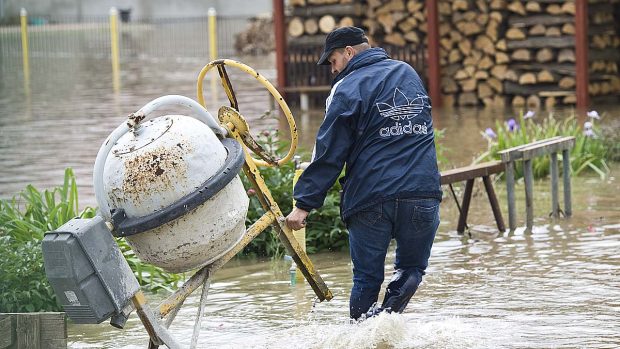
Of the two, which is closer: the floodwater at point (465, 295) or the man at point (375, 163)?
the man at point (375, 163)

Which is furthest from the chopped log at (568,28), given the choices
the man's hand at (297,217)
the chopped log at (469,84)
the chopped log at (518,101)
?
the man's hand at (297,217)

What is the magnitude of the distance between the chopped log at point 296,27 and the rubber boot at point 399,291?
48.4 ft

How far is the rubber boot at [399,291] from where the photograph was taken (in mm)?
6340

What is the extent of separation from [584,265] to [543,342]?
6.60 ft

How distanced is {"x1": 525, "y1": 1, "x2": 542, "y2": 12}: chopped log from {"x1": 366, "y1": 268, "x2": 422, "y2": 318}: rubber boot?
510 inches

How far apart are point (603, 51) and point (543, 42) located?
3.67 ft

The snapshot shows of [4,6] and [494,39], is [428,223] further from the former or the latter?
[4,6]

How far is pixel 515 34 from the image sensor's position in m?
19.0

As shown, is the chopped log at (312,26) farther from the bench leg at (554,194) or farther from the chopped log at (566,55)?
the bench leg at (554,194)

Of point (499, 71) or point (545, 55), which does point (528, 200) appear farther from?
point (499, 71)

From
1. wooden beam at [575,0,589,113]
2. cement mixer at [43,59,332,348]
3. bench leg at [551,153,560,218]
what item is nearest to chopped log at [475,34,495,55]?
wooden beam at [575,0,589,113]

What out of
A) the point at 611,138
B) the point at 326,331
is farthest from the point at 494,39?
the point at 326,331

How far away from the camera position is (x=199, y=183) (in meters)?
5.57

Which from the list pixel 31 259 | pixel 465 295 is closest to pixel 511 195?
pixel 465 295
